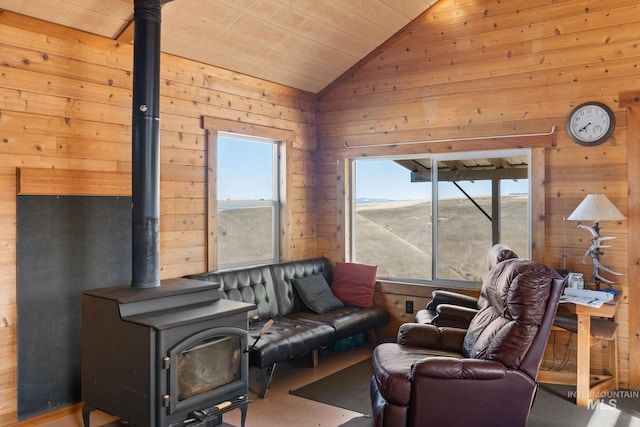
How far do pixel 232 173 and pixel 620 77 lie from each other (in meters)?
3.30

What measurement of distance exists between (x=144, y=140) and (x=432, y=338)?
225cm

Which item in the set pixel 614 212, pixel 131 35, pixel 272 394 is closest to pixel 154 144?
pixel 131 35

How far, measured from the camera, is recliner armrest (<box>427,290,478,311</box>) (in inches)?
171

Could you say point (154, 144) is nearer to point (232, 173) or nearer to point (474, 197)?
point (232, 173)

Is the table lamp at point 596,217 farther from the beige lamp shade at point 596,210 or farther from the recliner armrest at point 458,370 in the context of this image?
the recliner armrest at point 458,370

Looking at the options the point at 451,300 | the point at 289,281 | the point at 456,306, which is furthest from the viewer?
the point at 289,281

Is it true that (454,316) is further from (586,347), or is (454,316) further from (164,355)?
(164,355)

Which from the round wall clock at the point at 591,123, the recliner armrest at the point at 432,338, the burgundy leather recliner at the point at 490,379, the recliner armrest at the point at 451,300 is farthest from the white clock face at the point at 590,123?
the recliner armrest at the point at 432,338

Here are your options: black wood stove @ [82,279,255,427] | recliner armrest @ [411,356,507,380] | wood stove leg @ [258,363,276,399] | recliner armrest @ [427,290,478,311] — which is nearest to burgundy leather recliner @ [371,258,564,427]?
recliner armrest @ [411,356,507,380]

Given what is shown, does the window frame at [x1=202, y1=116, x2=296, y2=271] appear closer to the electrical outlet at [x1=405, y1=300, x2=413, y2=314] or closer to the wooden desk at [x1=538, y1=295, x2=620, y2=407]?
the electrical outlet at [x1=405, y1=300, x2=413, y2=314]

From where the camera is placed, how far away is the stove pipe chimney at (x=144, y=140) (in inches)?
127

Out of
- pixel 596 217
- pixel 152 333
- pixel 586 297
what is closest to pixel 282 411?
pixel 152 333

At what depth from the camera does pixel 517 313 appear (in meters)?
2.88

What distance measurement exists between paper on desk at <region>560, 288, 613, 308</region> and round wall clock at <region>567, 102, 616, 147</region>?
1182 millimetres
